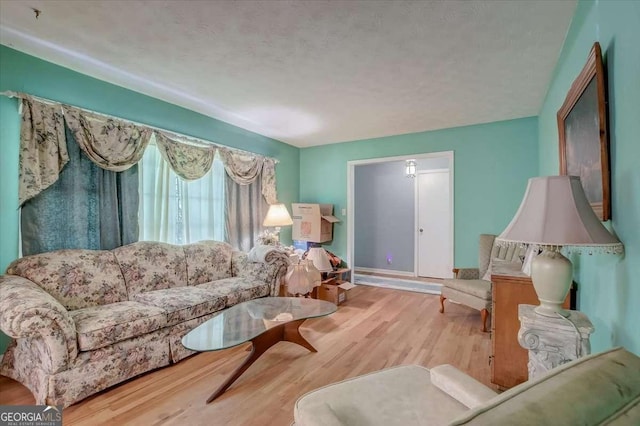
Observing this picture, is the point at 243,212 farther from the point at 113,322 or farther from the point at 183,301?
the point at 113,322

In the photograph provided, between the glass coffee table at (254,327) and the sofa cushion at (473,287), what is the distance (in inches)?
65.6

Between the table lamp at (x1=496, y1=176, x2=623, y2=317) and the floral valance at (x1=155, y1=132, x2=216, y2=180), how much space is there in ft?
10.6

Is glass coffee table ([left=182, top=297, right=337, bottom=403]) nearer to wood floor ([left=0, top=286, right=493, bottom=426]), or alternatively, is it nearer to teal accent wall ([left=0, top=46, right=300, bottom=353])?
wood floor ([left=0, top=286, right=493, bottom=426])

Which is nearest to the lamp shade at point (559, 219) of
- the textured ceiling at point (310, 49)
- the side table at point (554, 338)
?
the side table at point (554, 338)

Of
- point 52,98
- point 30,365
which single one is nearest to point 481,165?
point 52,98

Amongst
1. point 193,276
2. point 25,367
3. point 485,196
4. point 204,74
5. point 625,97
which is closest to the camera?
point 625,97

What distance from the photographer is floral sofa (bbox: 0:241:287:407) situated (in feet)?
6.05

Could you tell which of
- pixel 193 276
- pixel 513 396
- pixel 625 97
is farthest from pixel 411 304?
pixel 513 396

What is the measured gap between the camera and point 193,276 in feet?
10.8

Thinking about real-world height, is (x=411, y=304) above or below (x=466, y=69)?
below

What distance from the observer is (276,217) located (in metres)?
4.39

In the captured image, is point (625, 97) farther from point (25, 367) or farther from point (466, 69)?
point (25, 367)

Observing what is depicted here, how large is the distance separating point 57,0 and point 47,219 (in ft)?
5.38

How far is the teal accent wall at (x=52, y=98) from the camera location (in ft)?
7.59
